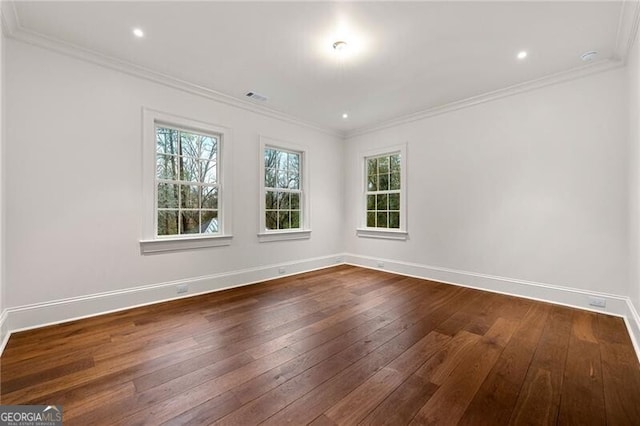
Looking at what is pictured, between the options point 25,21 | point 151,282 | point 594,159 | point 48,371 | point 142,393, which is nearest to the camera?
point 142,393

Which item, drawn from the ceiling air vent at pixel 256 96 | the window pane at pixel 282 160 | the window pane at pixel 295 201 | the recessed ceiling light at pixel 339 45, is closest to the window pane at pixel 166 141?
the ceiling air vent at pixel 256 96

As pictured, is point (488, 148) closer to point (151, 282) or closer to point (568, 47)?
point (568, 47)

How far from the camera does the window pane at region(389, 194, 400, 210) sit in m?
4.91

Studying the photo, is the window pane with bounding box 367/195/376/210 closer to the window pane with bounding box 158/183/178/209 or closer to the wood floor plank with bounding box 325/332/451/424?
the wood floor plank with bounding box 325/332/451/424

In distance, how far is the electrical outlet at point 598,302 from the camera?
297 cm

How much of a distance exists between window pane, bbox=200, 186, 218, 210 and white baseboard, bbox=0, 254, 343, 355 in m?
0.99

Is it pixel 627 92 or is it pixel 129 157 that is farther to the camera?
pixel 129 157

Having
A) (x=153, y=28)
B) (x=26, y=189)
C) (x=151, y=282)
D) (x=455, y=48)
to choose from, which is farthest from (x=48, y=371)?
(x=455, y=48)

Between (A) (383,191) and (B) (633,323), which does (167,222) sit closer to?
(A) (383,191)

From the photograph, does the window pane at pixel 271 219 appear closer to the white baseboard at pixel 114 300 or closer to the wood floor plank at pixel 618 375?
the white baseboard at pixel 114 300

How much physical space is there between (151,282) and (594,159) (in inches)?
211

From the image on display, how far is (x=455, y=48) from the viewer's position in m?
2.74

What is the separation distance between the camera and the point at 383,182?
17.0ft

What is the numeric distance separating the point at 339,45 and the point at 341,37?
0.10 metres
